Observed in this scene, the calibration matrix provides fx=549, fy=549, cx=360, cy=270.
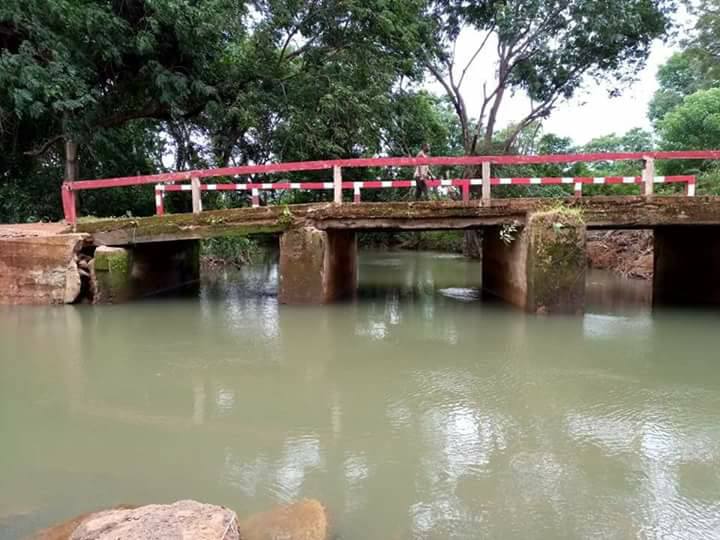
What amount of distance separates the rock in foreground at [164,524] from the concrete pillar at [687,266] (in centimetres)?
936

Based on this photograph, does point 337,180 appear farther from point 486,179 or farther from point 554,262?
point 554,262

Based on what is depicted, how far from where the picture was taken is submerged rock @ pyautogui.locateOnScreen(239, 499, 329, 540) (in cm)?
257

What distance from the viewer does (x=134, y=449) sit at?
11.9 ft

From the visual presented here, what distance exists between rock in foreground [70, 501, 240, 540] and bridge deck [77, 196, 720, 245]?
21.7ft

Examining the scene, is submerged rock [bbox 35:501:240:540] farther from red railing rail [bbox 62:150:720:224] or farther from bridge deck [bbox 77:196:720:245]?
bridge deck [bbox 77:196:720:245]

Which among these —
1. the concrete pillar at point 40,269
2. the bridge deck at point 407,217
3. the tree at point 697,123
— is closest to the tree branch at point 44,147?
the concrete pillar at point 40,269

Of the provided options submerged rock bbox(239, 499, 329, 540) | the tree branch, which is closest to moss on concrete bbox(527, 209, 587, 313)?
submerged rock bbox(239, 499, 329, 540)

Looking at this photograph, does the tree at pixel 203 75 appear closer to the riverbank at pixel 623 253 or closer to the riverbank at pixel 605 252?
the riverbank at pixel 605 252

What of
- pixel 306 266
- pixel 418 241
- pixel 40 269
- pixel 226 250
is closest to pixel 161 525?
pixel 306 266

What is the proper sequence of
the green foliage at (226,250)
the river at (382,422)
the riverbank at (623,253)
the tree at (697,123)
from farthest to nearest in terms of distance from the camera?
the green foliage at (226,250) < the tree at (697,123) < the riverbank at (623,253) < the river at (382,422)

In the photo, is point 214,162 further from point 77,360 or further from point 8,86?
point 77,360

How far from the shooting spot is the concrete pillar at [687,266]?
31.8ft

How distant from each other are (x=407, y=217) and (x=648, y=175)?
→ 3.57 meters

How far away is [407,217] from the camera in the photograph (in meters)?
8.80
